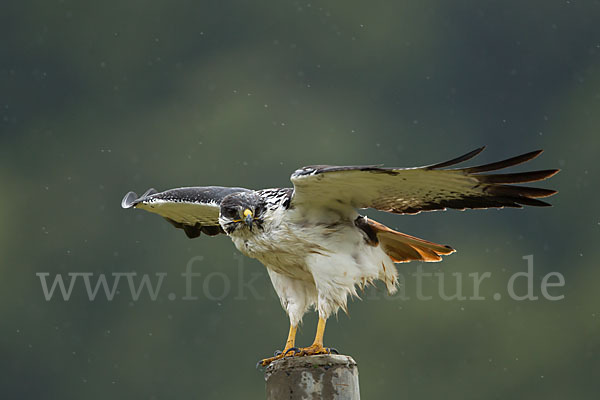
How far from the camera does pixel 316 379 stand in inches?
222

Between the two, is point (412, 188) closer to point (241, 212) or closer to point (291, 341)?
point (241, 212)

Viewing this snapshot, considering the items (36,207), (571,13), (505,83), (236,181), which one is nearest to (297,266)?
(236,181)

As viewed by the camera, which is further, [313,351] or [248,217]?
[248,217]

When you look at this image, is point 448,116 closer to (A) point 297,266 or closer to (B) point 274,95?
(B) point 274,95

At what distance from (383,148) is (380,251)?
20.2m

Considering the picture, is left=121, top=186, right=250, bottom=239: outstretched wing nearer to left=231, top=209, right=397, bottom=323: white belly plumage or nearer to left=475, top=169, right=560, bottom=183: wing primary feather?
left=231, top=209, right=397, bottom=323: white belly plumage

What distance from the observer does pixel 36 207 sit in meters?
27.7

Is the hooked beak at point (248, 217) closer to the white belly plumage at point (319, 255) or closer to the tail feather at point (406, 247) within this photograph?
the white belly plumage at point (319, 255)

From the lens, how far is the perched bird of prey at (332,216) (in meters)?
5.98

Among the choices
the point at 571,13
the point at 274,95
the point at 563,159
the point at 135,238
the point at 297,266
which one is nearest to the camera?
the point at 297,266

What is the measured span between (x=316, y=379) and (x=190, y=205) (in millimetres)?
2028

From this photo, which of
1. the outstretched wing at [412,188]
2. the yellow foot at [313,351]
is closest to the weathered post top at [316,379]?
the yellow foot at [313,351]

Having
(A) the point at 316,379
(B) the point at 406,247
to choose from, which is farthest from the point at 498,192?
(A) the point at 316,379

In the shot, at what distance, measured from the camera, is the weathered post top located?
18.4 feet
